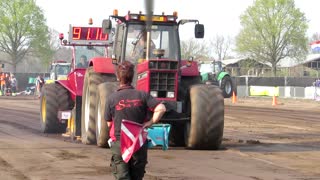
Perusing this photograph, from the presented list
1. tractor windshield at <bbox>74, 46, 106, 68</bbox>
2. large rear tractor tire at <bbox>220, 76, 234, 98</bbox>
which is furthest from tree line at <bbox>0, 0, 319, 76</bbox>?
tractor windshield at <bbox>74, 46, 106, 68</bbox>

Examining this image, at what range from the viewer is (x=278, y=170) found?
9555 mm

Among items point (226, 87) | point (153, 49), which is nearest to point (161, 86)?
point (153, 49)

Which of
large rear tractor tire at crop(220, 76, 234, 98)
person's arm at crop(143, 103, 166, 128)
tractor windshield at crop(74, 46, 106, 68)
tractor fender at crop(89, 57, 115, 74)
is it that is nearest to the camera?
person's arm at crop(143, 103, 166, 128)

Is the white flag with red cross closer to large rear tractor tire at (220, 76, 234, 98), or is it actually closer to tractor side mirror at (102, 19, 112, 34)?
tractor side mirror at (102, 19, 112, 34)

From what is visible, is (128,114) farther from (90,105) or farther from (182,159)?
(90,105)

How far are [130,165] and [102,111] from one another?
5953 millimetres

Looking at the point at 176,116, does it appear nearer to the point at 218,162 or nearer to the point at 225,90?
the point at 218,162

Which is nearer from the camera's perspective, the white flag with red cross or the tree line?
the white flag with red cross

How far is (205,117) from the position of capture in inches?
464

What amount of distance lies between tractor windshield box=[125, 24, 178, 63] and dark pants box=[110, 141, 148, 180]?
6.46 m

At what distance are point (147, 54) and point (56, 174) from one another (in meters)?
4.03

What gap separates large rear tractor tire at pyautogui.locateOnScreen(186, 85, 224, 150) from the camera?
11.8 meters

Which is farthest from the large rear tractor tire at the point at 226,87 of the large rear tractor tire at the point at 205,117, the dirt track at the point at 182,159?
the large rear tractor tire at the point at 205,117

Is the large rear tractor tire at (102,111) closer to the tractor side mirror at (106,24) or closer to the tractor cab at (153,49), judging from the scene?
the tractor cab at (153,49)
